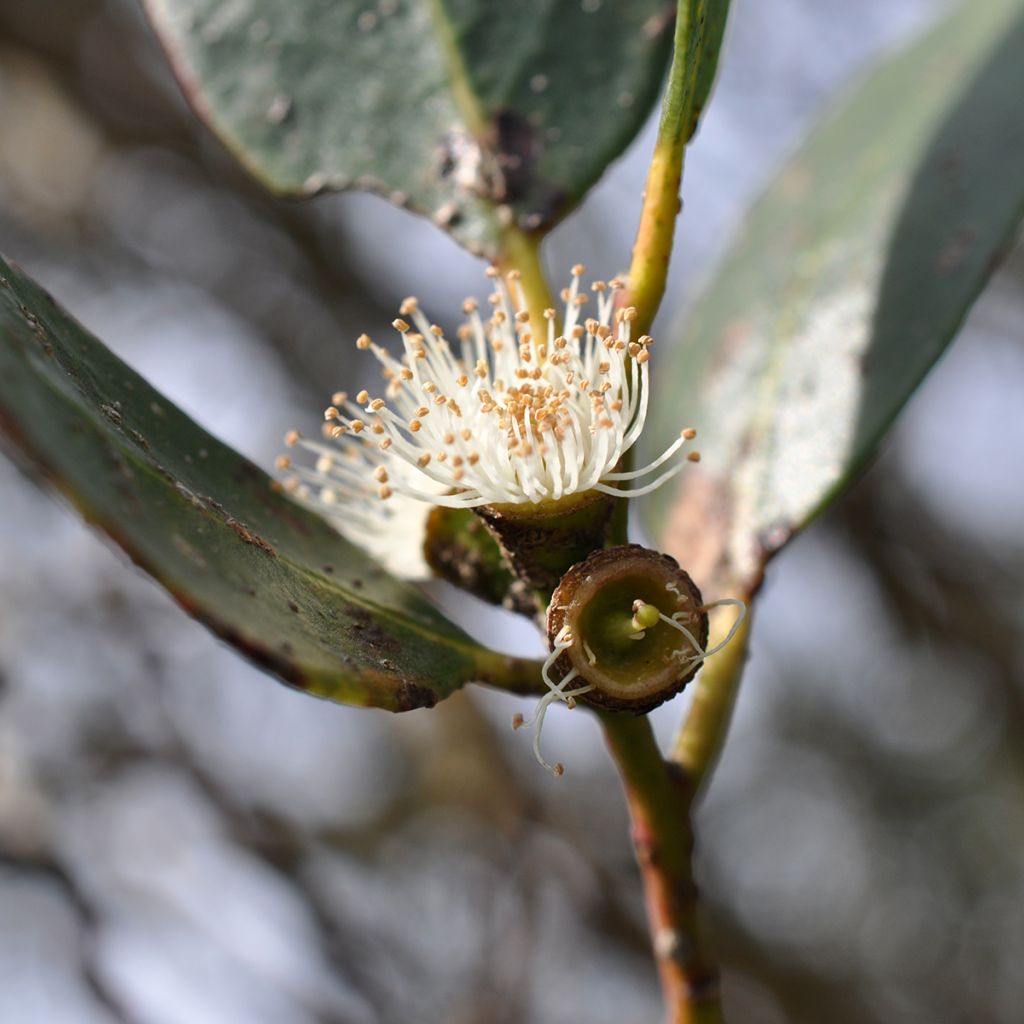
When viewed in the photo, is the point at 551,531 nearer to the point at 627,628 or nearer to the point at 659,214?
the point at 627,628

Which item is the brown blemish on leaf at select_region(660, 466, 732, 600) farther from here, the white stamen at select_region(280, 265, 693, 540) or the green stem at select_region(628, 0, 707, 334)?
the green stem at select_region(628, 0, 707, 334)

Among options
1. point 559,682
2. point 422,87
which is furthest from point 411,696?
point 422,87

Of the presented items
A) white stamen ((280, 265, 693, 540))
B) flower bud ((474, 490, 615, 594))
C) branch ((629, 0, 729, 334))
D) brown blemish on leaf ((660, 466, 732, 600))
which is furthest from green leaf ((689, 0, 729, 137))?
brown blemish on leaf ((660, 466, 732, 600))

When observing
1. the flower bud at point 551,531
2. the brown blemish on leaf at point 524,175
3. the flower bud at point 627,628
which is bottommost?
the flower bud at point 627,628

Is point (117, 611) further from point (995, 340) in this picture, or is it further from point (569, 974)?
point (995, 340)

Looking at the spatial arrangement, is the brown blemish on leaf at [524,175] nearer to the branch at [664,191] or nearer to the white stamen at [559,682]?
the branch at [664,191]

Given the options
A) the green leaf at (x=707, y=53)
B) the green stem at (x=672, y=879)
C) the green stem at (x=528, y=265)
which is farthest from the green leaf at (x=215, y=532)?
the green leaf at (x=707, y=53)
